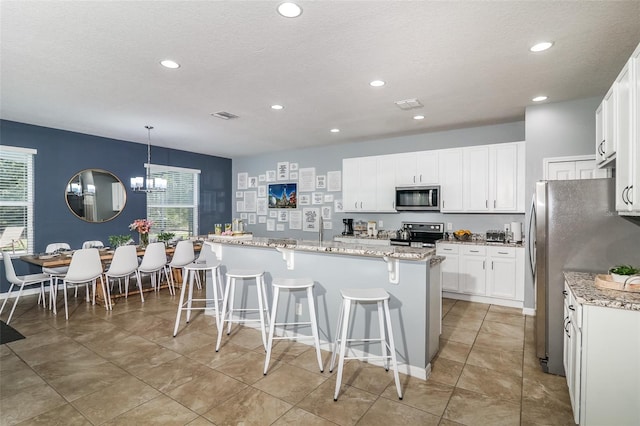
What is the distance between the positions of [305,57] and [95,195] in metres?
5.07

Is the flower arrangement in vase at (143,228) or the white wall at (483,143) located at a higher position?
the white wall at (483,143)

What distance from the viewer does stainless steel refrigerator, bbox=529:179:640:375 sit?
2438 mm

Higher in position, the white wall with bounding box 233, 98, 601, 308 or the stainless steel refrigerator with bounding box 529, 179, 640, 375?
the white wall with bounding box 233, 98, 601, 308

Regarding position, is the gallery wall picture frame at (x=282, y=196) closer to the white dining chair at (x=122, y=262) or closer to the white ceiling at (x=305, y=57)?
the white ceiling at (x=305, y=57)

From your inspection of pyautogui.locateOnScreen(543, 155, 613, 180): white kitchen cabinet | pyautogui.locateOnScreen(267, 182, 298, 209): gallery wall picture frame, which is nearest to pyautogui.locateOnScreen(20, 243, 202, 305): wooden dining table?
pyautogui.locateOnScreen(267, 182, 298, 209): gallery wall picture frame

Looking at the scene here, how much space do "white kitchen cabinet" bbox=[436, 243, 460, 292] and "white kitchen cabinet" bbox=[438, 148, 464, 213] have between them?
604 millimetres

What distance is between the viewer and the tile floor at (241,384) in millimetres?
2207

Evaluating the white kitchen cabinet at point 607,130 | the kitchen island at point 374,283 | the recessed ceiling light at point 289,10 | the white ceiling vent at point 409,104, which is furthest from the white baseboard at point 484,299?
the recessed ceiling light at point 289,10

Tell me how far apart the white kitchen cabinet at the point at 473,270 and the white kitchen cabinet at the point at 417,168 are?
119cm

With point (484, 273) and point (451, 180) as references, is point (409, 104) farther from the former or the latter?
point (484, 273)

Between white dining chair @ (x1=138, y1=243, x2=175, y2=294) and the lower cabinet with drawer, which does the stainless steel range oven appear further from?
white dining chair @ (x1=138, y1=243, x2=175, y2=294)

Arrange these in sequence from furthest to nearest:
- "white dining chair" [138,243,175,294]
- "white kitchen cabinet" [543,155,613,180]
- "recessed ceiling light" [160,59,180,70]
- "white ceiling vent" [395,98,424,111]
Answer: "white dining chair" [138,243,175,294] → "white ceiling vent" [395,98,424,111] → "white kitchen cabinet" [543,155,613,180] → "recessed ceiling light" [160,59,180,70]

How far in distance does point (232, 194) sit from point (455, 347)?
6.63m

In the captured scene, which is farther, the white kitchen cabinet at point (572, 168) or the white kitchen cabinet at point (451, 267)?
the white kitchen cabinet at point (451, 267)
